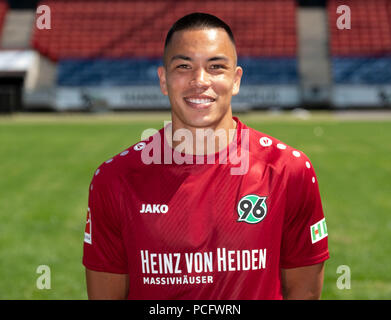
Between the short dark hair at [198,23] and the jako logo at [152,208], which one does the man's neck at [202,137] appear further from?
the short dark hair at [198,23]

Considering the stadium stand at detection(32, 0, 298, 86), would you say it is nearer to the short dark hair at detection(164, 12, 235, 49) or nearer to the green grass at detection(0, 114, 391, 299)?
the green grass at detection(0, 114, 391, 299)

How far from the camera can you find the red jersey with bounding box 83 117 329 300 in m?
2.10

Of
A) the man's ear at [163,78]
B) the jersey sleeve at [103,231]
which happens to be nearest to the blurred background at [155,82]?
the jersey sleeve at [103,231]

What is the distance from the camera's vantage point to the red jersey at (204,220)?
2100mm

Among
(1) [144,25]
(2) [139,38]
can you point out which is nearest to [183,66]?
(2) [139,38]

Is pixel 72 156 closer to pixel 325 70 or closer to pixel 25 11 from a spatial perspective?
pixel 325 70

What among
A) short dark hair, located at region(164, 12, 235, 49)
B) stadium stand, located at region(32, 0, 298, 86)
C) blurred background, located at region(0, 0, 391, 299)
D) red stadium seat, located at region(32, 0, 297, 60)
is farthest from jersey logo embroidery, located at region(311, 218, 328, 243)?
red stadium seat, located at region(32, 0, 297, 60)

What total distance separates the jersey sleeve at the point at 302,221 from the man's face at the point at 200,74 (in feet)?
1.36

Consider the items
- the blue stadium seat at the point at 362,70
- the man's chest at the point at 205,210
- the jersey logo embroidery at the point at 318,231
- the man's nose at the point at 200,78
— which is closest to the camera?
the man's nose at the point at 200,78

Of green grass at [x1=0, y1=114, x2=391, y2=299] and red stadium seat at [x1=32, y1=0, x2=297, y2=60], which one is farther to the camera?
red stadium seat at [x1=32, y1=0, x2=297, y2=60]

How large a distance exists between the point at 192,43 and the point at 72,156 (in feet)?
43.8

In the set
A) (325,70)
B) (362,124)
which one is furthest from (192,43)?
(325,70)

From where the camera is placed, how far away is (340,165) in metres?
13.1

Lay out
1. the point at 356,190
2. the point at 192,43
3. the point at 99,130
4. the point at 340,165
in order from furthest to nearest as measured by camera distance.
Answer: the point at 99,130 < the point at 340,165 < the point at 356,190 < the point at 192,43
